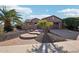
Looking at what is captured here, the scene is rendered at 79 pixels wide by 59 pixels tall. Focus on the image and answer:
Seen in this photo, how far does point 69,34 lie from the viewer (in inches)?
69.9

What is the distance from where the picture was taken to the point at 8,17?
1.76 m

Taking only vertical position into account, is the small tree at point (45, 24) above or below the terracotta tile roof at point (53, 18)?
below

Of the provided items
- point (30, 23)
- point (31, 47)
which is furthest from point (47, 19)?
point (31, 47)

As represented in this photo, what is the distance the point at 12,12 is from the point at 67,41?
721mm

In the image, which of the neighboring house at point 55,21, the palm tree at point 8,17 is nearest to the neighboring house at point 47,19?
the neighboring house at point 55,21

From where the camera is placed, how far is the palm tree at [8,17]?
5.73 ft

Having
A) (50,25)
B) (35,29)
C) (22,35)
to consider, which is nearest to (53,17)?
(50,25)

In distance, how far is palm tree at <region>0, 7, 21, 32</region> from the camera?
175cm

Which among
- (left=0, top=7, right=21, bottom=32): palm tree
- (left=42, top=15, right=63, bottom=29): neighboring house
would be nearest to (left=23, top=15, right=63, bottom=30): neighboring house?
(left=42, top=15, right=63, bottom=29): neighboring house

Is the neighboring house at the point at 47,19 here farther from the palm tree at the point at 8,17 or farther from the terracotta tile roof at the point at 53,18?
the palm tree at the point at 8,17

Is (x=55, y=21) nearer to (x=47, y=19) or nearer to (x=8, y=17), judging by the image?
(x=47, y=19)

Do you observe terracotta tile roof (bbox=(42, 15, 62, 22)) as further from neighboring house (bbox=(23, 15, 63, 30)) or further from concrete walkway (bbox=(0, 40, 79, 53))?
concrete walkway (bbox=(0, 40, 79, 53))
